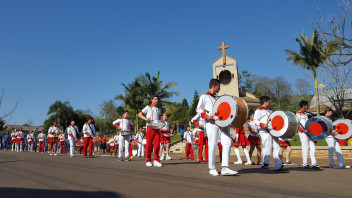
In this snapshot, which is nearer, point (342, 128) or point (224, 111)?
point (224, 111)

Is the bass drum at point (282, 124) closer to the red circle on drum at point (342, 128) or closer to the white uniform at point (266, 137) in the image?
the white uniform at point (266, 137)

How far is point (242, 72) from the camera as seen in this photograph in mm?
78812

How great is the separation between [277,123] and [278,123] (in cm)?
3

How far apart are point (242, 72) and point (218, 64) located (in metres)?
40.4

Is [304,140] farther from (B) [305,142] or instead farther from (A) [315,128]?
(A) [315,128]

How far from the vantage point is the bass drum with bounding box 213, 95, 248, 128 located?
6.69m

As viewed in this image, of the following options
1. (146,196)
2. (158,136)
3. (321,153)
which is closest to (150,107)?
(158,136)

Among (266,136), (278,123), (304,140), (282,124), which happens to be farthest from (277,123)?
(304,140)

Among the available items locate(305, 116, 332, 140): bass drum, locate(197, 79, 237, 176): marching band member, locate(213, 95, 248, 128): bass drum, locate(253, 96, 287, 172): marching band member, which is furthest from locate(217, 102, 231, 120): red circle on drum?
locate(305, 116, 332, 140): bass drum

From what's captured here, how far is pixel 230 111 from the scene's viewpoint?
22.2 ft

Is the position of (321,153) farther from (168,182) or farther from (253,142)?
(168,182)

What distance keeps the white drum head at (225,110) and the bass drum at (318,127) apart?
13.2 feet

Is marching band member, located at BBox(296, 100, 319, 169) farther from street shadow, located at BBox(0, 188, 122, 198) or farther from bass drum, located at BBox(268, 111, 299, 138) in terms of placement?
street shadow, located at BBox(0, 188, 122, 198)

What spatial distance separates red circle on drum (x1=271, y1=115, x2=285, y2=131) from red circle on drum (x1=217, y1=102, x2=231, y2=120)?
84.0 inches
